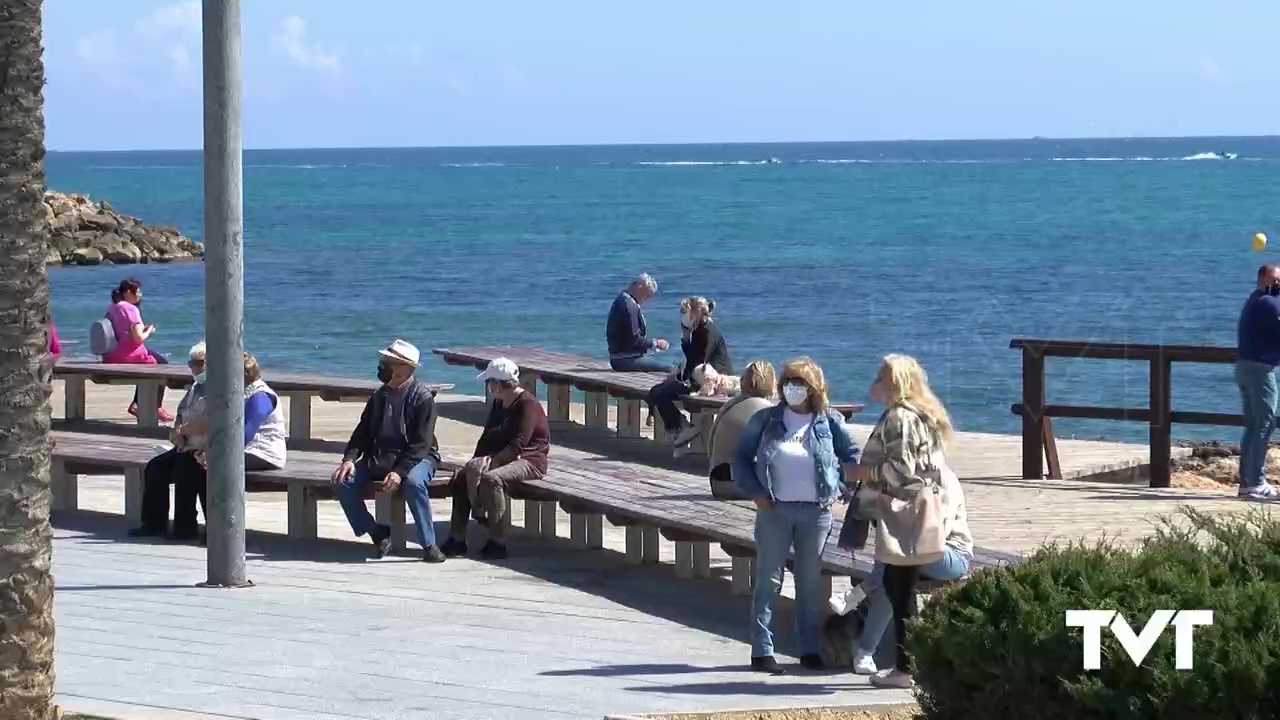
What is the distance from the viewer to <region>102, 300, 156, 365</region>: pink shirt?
19344 mm

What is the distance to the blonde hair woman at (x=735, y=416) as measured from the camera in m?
10.4

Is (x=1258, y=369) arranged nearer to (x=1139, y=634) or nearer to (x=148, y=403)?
(x=148, y=403)

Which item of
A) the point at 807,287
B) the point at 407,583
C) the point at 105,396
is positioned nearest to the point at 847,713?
the point at 407,583

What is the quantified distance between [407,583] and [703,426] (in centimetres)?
526

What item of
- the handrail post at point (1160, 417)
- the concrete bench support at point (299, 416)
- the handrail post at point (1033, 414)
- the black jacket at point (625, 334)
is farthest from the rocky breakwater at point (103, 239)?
the handrail post at point (1160, 417)

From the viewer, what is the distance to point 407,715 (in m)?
7.84

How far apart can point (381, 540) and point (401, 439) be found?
0.64 metres

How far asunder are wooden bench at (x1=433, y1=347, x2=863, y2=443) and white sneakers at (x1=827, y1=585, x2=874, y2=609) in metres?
6.09

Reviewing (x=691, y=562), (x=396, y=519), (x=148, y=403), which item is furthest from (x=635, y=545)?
(x=148, y=403)

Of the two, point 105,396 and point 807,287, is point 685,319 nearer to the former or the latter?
point 105,396

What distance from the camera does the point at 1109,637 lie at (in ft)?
18.7

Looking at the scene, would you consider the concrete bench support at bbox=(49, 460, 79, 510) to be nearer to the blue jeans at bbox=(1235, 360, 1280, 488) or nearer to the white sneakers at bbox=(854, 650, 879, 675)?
the white sneakers at bbox=(854, 650, 879, 675)

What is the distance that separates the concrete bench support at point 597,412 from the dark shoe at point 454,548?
21.2 ft

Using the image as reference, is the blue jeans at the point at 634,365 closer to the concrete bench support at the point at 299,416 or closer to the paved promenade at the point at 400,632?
the concrete bench support at the point at 299,416
